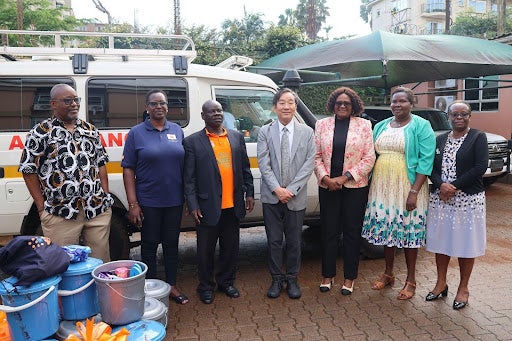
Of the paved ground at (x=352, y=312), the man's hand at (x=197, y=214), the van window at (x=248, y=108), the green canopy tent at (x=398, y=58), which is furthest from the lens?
the green canopy tent at (x=398, y=58)

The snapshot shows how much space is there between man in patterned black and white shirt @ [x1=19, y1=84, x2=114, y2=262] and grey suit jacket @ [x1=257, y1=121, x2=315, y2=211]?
1.38m

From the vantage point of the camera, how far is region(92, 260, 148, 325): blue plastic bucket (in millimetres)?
2986

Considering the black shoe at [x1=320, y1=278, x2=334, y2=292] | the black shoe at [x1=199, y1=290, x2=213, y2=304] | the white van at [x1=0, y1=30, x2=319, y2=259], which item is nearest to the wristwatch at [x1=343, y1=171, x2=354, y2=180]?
the white van at [x1=0, y1=30, x2=319, y2=259]

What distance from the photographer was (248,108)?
180 inches

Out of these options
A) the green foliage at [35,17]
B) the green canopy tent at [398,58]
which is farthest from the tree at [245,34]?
the green foliage at [35,17]

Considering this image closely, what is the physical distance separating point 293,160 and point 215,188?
2.38 feet

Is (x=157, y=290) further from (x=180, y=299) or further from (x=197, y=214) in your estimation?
(x=197, y=214)

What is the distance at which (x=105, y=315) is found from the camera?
3031 mm

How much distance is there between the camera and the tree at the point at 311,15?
31359 mm

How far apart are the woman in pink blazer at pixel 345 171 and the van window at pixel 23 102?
8.05 ft

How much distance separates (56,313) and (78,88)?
205 cm

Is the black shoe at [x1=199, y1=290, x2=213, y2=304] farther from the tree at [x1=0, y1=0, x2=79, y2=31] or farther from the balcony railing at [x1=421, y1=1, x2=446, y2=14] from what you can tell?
the balcony railing at [x1=421, y1=1, x2=446, y2=14]

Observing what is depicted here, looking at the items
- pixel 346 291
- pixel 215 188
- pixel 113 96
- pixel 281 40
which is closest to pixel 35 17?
pixel 281 40

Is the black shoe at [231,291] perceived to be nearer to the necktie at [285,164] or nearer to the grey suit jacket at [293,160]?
the grey suit jacket at [293,160]
